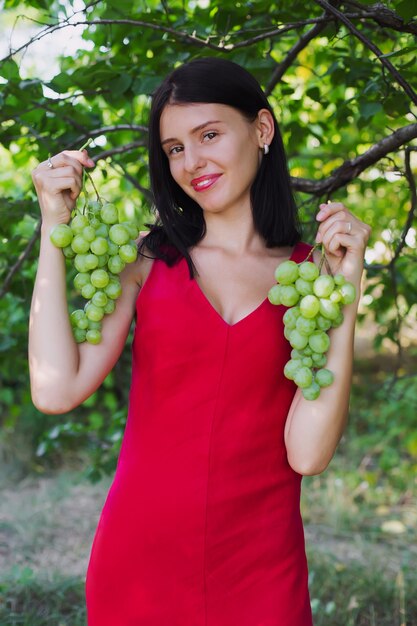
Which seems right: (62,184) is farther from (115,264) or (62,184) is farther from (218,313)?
(218,313)

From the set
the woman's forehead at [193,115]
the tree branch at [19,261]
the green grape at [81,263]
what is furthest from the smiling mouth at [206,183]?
the tree branch at [19,261]

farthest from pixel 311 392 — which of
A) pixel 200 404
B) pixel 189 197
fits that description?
pixel 189 197

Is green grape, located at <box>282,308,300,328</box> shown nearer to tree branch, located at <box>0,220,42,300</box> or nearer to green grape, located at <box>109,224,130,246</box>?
green grape, located at <box>109,224,130,246</box>

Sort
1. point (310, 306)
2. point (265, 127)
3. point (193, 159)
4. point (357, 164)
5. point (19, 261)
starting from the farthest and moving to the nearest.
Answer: point (19, 261)
point (357, 164)
point (265, 127)
point (193, 159)
point (310, 306)

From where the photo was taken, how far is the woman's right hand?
151 centimetres

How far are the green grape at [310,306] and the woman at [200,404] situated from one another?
15cm

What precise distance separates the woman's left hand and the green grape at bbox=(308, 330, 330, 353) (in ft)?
0.48

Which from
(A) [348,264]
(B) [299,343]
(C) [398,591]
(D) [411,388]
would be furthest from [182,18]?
(D) [411,388]

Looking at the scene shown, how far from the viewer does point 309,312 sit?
1408mm

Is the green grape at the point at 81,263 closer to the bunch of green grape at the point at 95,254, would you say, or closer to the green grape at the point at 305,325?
the bunch of green grape at the point at 95,254

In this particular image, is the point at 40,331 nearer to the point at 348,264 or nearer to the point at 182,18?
the point at 348,264

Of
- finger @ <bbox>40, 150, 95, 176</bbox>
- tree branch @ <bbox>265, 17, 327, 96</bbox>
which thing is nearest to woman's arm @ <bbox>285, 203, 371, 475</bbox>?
finger @ <bbox>40, 150, 95, 176</bbox>

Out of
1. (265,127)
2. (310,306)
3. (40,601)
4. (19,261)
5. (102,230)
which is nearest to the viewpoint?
(310,306)

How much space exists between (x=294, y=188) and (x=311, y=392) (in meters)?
0.98
